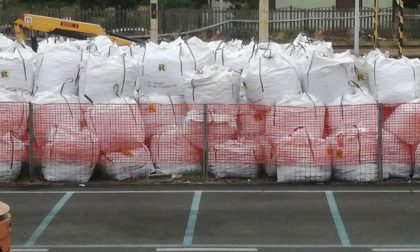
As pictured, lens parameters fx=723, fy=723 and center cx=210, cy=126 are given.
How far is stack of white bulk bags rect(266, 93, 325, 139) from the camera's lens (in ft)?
33.6

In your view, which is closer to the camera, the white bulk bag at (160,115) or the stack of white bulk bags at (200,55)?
the white bulk bag at (160,115)

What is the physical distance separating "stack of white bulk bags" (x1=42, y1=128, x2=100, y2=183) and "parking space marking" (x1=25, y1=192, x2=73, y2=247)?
591 millimetres

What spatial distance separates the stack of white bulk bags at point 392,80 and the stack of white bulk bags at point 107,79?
3.67m

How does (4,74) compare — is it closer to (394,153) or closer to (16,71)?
(16,71)

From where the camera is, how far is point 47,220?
8500 millimetres

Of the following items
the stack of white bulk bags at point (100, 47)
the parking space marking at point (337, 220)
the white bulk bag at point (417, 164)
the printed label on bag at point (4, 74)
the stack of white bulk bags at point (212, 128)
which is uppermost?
the stack of white bulk bags at point (100, 47)

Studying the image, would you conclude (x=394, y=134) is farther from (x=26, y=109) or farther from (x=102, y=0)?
(x=102, y=0)

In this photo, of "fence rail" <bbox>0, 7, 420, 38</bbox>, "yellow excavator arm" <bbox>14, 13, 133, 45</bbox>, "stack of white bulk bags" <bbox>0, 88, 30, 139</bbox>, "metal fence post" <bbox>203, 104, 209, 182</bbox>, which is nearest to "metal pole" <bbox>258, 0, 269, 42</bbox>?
"yellow excavator arm" <bbox>14, 13, 133, 45</bbox>

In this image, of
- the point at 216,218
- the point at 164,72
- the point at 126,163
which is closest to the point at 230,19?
the point at 164,72

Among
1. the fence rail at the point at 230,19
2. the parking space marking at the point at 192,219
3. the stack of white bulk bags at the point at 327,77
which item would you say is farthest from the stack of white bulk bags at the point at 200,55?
the fence rail at the point at 230,19

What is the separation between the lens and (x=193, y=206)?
9117 millimetres

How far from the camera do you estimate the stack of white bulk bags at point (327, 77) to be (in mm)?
10734

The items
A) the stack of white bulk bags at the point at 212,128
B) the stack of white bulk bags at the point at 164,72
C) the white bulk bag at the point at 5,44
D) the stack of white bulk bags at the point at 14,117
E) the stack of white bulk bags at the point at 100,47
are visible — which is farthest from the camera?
the white bulk bag at the point at 5,44

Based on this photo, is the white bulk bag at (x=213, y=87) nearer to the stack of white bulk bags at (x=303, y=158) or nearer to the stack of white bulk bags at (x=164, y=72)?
the stack of white bulk bags at (x=164, y=72)
